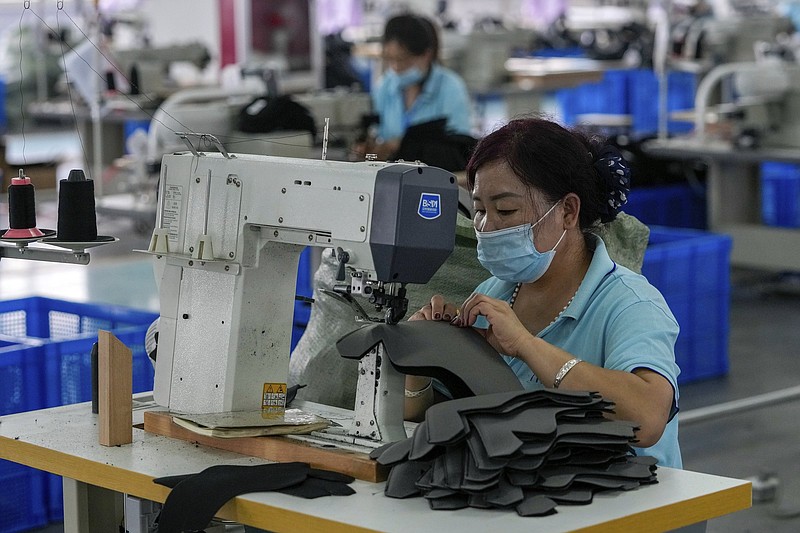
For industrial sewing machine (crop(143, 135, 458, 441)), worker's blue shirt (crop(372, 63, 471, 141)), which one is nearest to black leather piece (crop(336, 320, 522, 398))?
industrial sewing machine (crop(143, 135, 458, 441))

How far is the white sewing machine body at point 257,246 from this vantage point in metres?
1.89

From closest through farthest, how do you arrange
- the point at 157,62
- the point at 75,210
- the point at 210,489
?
the point at 210,489 → the point at 75,210 → the point at 157,62

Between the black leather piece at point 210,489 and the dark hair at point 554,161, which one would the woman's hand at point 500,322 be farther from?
the black leather piece at point 210,489

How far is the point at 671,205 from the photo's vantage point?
6973 millimetres

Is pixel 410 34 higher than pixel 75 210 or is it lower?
higher

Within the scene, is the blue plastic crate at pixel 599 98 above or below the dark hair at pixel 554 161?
above

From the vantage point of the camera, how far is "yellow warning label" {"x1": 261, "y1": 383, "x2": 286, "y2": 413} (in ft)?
6.97

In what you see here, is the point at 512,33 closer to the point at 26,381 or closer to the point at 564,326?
the point at 26,381

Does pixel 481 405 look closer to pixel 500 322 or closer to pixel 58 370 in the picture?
pixel 500 322

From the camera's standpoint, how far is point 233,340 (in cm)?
206

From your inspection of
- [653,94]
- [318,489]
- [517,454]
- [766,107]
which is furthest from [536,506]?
[653,94]

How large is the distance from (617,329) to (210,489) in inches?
28.3

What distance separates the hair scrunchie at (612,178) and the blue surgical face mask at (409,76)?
3.43 meters

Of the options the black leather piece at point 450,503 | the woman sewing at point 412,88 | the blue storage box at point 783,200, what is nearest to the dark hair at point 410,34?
the woman sewing at point 412,88
